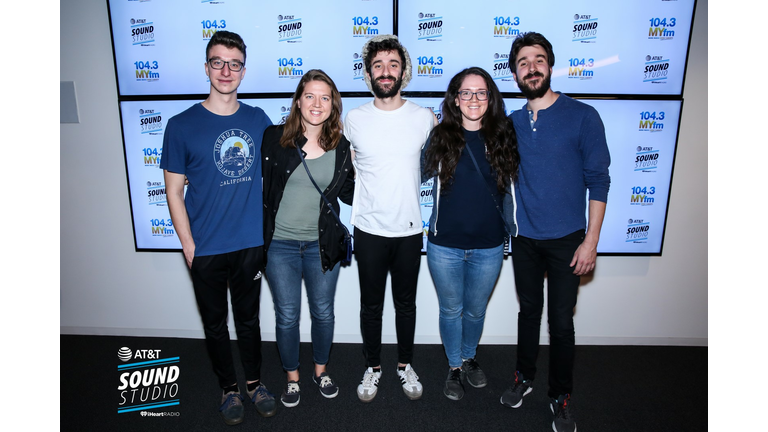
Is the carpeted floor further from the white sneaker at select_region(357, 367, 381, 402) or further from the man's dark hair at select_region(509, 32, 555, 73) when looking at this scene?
the man's dark hair at select_region(509, 32, 555, 73)

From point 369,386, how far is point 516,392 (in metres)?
0.86

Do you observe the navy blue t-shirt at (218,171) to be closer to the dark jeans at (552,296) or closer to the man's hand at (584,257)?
the dark jeans at (552,296)

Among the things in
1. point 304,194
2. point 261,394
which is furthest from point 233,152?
point 261,394

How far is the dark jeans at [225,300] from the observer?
6.25ft

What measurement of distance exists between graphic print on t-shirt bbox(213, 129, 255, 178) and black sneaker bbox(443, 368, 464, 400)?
168 cm

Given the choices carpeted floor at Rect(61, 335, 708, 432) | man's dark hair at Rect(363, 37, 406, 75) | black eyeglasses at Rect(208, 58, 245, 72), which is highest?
man's dark hair at Rect(363, 37, 406, 75)

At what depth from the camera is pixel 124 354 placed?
8.73 feet

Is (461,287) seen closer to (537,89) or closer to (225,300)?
(537,89)

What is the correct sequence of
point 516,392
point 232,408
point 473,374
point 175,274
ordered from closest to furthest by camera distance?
1. point 232,408
2. point 516,392
3. point 473,374
4. point 175,274

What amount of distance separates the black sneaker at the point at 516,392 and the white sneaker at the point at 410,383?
1.62 ft

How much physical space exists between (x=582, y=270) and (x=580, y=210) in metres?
0.30

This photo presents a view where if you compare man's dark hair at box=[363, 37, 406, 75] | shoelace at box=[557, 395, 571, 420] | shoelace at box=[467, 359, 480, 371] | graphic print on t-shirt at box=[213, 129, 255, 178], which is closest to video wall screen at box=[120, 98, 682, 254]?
man's dark hair at box=[363, 37, 406, 75]

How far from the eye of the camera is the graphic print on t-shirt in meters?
1.83

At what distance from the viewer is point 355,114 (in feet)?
6.64
